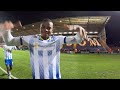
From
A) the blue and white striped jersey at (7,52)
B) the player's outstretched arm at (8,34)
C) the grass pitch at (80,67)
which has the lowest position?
the grass pitch at (80,67)

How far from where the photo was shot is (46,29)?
4.24 metres

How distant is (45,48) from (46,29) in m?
0.29

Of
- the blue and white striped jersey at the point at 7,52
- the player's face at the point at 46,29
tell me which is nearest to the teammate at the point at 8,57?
the blue and white striped jersey at the point at 7,52

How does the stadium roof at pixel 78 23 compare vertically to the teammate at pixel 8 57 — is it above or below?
above

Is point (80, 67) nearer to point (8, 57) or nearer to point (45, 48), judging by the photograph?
point (45, 48)

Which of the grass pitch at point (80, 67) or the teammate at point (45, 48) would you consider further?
the grass pitch at point (80, 67)

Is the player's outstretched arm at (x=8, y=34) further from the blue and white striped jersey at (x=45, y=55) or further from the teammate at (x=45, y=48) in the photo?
the blue and white striped jersey at (x=45, y=55)

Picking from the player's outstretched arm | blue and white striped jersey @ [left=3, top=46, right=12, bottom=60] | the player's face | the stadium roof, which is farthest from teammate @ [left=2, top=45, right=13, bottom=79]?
the player's face

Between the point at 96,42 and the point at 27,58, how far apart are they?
1114 millimetres

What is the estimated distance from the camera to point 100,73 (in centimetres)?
442

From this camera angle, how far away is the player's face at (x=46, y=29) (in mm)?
4194

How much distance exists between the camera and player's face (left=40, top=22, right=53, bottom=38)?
419 centimetres
